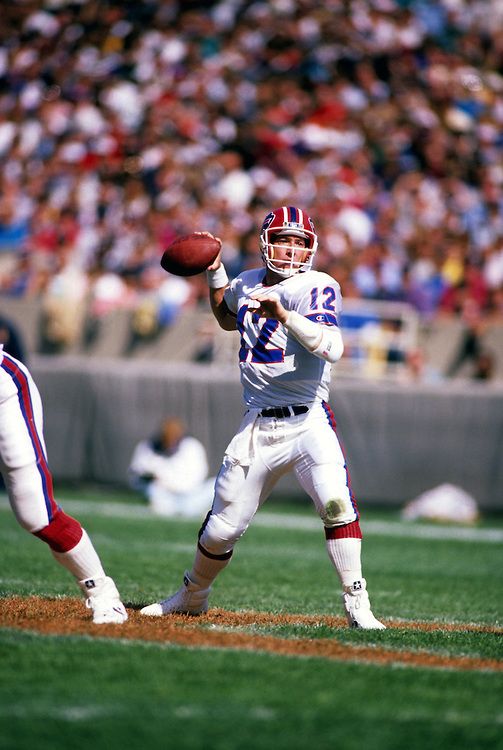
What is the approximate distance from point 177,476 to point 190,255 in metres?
6.82

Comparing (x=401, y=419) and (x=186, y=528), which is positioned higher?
(x=401, y=419)

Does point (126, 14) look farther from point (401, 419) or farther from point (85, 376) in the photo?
point (401, 419)

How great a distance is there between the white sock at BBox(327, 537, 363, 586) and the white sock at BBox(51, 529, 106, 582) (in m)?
1.11

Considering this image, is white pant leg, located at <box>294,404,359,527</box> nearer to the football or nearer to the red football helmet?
the red football helmet

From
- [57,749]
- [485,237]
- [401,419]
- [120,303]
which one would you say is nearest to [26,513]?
[57,749]

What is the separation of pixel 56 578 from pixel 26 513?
257 centimetres

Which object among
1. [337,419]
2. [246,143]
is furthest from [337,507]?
[246,143]

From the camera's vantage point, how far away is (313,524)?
1178 centimetres

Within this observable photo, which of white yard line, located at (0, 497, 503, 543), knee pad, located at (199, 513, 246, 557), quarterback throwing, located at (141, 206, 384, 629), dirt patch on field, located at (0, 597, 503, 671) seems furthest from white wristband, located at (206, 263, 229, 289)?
white yard line, located at (0, 497, 503, 543)

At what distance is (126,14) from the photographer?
664 inches

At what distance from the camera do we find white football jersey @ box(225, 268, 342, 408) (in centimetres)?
561

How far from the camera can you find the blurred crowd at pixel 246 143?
13922 millimetres

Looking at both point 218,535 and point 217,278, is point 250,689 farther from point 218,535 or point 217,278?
point 217,278

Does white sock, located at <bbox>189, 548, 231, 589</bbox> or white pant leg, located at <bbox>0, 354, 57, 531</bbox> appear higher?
white pant leg, located at <bbox>0, 354, 57, 531</bbox>
